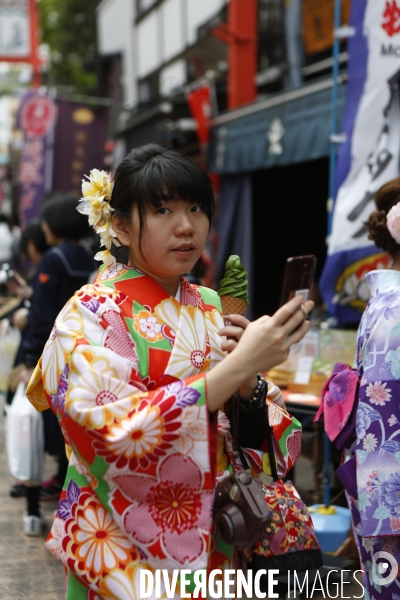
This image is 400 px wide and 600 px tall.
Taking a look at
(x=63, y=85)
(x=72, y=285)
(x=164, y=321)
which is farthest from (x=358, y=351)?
(x=63, y=85)

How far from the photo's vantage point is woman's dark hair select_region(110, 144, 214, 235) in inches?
82.0

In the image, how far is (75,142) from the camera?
11664 mm

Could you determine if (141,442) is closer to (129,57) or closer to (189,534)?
(189,534)

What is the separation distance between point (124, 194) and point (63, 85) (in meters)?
22.0

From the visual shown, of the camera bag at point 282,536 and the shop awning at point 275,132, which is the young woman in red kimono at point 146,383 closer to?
the camera bag at point 282,536

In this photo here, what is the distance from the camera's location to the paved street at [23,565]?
416cm

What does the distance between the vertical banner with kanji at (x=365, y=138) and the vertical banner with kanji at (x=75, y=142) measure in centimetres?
740

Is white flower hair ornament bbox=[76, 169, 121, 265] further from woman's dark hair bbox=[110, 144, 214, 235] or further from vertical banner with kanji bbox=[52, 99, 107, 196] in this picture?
vertical banner with kanji bbox=[52, 99, 107, 196]

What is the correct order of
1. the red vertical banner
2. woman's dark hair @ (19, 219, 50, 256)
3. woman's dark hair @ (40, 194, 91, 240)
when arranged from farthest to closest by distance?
the red vertical banner < woman's dark hair @ (19, 219, 50, 256) < woman's dark hair @ (40, 194, 91, 240)

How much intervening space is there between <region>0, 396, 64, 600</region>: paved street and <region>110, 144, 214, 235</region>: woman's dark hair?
2778 millimetres

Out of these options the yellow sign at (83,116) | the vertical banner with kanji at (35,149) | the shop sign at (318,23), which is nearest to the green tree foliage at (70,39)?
the vertical banner with kanji at (35,149)

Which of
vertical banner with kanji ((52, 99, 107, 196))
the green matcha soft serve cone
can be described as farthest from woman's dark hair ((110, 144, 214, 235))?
vertical banner with kanji ((52, 99, 107, 196))

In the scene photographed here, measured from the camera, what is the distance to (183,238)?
2.11 metres

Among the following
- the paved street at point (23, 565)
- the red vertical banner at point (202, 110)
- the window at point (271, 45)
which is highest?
the window at point (271, 45)
